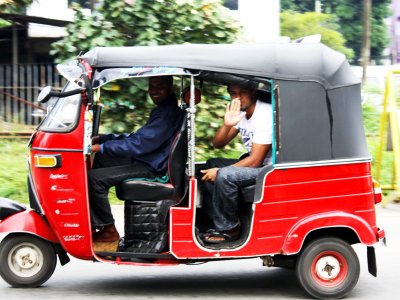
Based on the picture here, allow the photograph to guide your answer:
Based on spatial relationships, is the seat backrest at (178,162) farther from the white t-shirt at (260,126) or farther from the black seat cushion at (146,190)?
the white t-shirt at (260,126)

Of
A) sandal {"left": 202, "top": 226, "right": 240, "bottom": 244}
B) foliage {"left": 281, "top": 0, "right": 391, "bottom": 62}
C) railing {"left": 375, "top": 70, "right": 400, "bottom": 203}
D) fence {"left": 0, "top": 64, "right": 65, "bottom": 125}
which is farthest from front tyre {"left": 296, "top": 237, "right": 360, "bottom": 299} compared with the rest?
foliage {"left": 281, "top": 0, "right": 391, "bottom": 62}

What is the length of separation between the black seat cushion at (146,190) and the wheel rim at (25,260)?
80cm

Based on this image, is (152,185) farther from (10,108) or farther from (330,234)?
(10,108)

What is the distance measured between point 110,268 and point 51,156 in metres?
1.60

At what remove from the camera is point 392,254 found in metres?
7.77

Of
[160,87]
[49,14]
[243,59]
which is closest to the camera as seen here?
[243,59]

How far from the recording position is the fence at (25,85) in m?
15.1

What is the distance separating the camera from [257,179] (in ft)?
19.4

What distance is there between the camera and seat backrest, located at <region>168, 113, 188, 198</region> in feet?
20.0

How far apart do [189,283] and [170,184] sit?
96 centimetres

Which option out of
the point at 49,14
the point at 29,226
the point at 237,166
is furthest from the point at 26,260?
the point at 49,14

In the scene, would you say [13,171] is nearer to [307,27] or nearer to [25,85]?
[25,85]

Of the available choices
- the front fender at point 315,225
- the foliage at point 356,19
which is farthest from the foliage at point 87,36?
the foliage at point 356,19

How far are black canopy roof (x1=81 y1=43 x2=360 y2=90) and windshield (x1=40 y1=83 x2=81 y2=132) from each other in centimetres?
32
